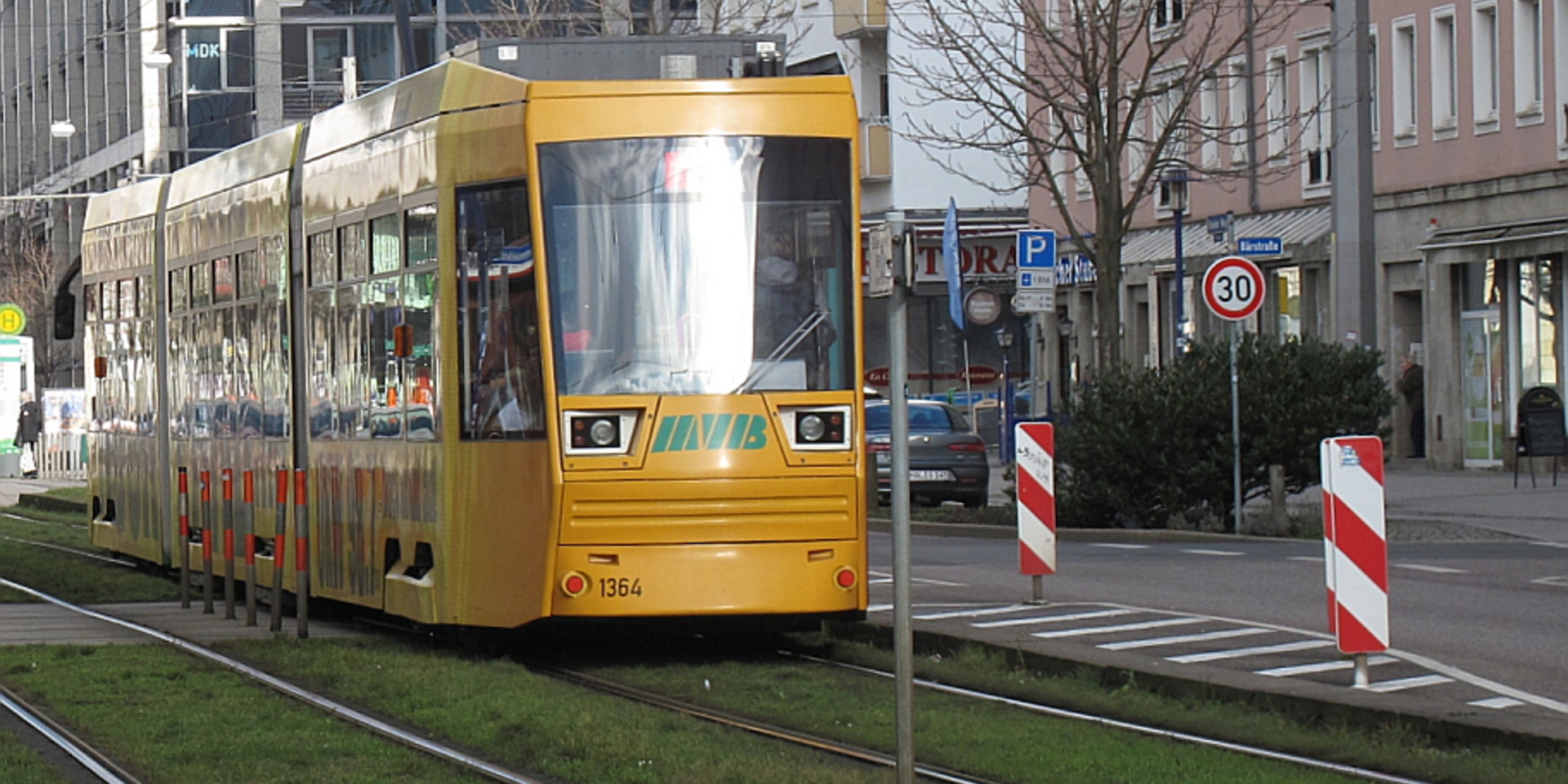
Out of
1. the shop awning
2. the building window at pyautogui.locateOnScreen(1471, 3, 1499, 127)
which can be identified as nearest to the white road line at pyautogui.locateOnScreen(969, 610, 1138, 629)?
the shop awning

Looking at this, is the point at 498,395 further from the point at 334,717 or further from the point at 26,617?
the point at 26,617

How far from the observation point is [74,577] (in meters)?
22.8

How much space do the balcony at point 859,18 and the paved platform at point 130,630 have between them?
4032 cm

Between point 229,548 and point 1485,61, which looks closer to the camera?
point 229,548

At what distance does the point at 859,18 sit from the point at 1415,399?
22.0 metres

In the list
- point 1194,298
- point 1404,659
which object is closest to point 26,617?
point 1404,659

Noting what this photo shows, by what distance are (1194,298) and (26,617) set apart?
33621 millimetres

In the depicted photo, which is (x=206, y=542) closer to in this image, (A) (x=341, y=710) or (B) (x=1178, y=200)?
(A) (x=341, y=710)

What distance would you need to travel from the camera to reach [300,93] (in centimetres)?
7512

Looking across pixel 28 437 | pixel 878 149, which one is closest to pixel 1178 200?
pixel 878 149

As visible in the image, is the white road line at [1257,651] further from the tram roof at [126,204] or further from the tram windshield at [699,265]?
the tram roof at [126,204]

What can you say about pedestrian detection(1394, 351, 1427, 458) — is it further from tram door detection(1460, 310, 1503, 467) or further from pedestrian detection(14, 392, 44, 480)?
pedestrian detection(14, 392, 44, 480)

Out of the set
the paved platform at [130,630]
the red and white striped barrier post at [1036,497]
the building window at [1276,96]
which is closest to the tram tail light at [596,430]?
the red and white striped barrier post at [1036,497]

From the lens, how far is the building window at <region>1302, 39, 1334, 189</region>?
43.7 meters
